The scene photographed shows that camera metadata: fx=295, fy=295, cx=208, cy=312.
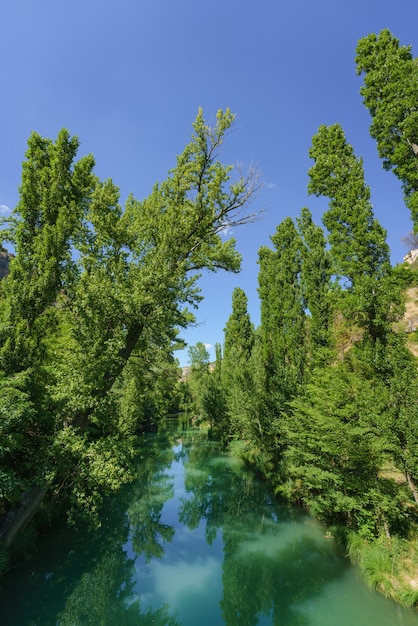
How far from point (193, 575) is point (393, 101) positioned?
1752cm

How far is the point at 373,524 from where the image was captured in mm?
9062

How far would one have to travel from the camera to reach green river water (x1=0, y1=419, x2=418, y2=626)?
7414mm

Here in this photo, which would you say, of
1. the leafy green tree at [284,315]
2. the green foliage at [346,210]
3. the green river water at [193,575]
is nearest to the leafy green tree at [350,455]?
the green river water at [193,575]

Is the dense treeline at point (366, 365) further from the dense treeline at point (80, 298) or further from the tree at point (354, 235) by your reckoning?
the dense treeline at point (80, 298)

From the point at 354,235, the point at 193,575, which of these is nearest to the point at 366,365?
the point at 354,235

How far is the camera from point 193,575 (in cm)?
930

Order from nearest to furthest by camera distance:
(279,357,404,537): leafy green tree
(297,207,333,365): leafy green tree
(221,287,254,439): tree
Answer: (279,357,404,537): leafy green tree
(297,207,333,365): leafy green tree
(221,287,254,439): tree

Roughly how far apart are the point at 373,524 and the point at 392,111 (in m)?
13.8

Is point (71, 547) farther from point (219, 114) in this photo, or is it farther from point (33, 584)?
point (219, 114)

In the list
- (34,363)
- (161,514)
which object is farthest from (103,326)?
(161,514)

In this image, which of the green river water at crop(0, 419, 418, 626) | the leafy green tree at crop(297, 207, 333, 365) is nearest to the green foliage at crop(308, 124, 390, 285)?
the leafy green tree at crop(297, 207, 333, 365)

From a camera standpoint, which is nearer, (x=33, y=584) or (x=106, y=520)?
(x=33, y=584)

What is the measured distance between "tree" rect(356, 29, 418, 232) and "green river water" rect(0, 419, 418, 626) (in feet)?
37.7

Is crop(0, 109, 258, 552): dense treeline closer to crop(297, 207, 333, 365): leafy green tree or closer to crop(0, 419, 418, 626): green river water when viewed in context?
crop(0, 419, 418, 626): green river water
